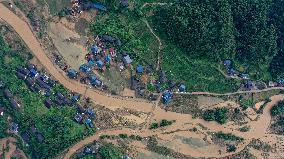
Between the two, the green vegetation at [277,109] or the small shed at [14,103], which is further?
the green vegetation at [277,109]

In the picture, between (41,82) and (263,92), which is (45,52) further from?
(263,92)

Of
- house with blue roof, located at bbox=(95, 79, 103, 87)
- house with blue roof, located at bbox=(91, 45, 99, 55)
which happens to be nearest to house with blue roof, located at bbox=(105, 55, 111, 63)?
house with blue roof, located at bbox=(91, 45, 99, 55)

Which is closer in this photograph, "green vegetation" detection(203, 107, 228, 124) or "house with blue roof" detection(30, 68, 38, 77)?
"house with blue roof" detection(30, 68, 38, 77)

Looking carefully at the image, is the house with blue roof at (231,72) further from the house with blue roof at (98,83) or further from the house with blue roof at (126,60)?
the house with blue roof at (98,83)

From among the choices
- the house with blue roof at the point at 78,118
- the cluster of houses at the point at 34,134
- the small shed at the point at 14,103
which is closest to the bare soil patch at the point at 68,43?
the house with blue roof at the point at 78,118

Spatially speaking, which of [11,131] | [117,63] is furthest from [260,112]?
[11,131]

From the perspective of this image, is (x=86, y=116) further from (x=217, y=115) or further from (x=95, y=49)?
(x=217, y=115)

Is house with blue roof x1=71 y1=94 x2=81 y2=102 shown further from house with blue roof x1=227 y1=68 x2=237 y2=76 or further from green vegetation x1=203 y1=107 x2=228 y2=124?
house with blue roof x1=227 y1=68 x2=237 y2=76
